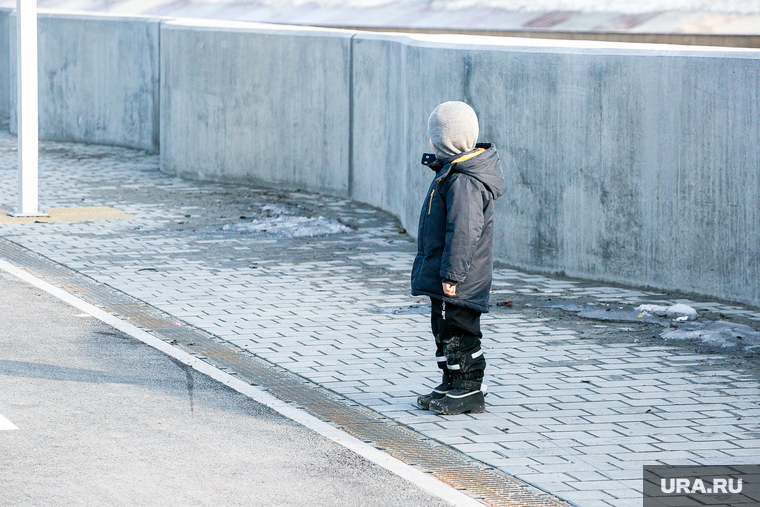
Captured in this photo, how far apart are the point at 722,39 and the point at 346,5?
808 cm

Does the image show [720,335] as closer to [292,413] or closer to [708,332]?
[708,332]

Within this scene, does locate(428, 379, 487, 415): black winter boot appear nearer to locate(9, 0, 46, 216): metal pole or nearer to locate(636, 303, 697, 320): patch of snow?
locate(636, 303, 697, 320): patch of snow

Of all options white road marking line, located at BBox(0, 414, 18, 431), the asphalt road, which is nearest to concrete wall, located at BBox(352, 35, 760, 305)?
the asphalt road

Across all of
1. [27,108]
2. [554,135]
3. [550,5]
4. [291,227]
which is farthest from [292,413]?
[550,5]

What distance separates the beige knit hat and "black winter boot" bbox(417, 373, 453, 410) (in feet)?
3.95

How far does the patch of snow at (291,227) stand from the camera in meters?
13.1

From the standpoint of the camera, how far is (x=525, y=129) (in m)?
11.1

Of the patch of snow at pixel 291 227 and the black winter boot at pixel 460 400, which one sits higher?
the patch of snow at pixel 291 227

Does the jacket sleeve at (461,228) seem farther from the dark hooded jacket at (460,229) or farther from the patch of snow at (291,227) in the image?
the patch of snow at (291,227)

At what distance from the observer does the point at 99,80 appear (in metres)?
21.0

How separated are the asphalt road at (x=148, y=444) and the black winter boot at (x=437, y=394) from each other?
2.44 feet

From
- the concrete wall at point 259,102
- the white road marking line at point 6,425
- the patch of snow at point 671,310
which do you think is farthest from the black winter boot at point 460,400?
the concrete wall at point 259,102

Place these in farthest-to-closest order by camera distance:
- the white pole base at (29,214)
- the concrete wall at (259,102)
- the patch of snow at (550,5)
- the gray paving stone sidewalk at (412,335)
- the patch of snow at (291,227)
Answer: the patch of snow at (550,5), the concrete wall at (259,102), the white pole base at (29,214), the patch of snow at (291,227), the gray paving stone sidewalk at (412,335)

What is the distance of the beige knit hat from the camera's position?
6.75 meters
